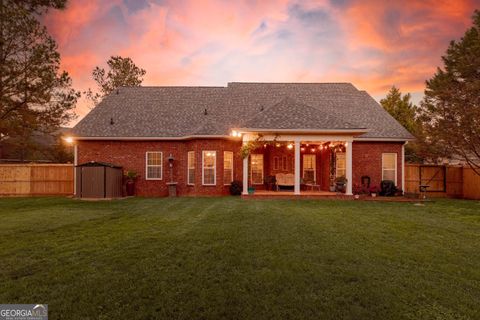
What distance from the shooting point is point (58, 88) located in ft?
61.4

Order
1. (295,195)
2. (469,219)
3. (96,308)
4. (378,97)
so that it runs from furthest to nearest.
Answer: (378,97)
(295,195)
(469,219)
(96,308)

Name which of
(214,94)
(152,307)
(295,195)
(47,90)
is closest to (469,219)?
(295,195)

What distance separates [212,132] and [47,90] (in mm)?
10729

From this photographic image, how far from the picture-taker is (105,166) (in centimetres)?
1620

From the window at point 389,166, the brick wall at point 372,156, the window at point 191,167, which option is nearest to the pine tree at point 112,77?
the window at point 191,167

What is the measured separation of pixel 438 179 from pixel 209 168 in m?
14.8

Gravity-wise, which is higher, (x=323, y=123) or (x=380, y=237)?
(x=323, y=123)

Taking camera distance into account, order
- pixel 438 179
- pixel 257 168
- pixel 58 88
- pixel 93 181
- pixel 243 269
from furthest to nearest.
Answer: pixel 438 179 → pixel 257 168 → pixel 58 88 → pixel 93 181 → pixel 243 269

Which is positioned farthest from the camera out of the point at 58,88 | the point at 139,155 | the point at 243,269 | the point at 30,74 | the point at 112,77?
the point at 112,77

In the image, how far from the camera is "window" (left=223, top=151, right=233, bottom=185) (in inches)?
684

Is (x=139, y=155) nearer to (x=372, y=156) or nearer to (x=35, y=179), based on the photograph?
(x=35, y=179)

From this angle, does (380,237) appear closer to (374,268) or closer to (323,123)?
(374,268)

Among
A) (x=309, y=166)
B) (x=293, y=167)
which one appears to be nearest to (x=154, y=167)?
(x=293, y=167)

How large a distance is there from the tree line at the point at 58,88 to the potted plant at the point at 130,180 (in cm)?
646
